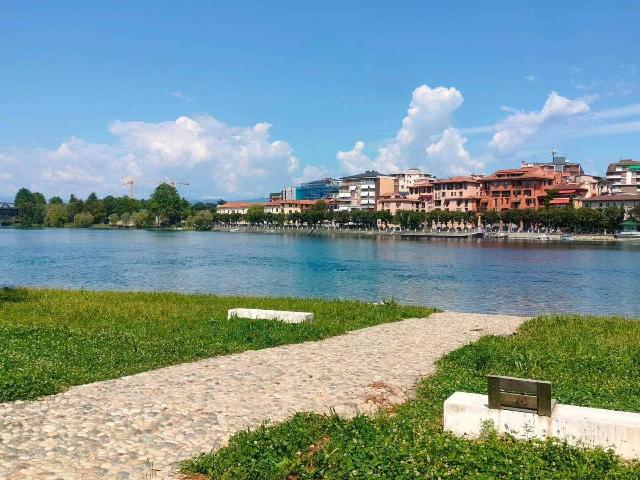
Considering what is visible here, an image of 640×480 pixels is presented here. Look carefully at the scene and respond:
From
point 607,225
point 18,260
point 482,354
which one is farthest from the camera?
point 607,225

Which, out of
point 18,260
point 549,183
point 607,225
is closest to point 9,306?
point 18,260

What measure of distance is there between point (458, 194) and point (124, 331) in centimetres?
15455

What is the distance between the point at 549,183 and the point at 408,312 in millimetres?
140476

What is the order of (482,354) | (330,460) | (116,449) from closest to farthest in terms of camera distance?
(330,460)
(116,449)
(482,354)

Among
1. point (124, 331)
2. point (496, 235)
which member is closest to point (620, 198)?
point (496, 235)

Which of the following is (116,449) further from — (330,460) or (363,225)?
(363,225)

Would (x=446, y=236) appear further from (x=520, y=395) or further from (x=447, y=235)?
(x=520, y=395)

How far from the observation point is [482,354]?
13812 millimetres

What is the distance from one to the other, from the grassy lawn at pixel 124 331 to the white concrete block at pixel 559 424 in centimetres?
697

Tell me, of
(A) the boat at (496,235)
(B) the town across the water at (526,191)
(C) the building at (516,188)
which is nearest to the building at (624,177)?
(B) the town across the water at (526,191)

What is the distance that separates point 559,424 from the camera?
26.7 ft

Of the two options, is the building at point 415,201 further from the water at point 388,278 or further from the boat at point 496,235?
the water at point 388,278

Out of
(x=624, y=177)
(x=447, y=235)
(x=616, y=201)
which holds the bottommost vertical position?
(x=447, y=235)

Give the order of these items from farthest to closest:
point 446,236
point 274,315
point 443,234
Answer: point 443,234, point 446,236, point 274,315
